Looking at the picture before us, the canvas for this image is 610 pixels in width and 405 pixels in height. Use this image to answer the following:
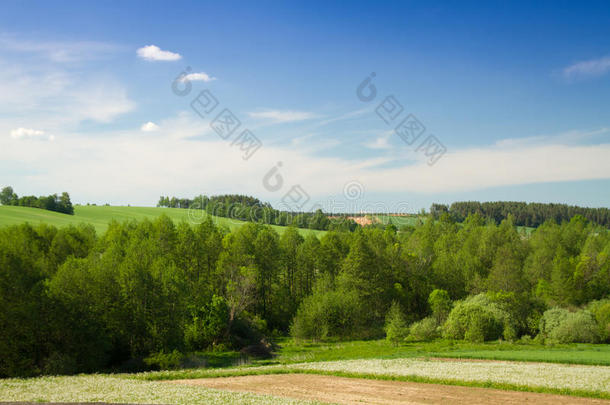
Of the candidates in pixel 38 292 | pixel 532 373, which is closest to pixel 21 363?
pixel 38 292

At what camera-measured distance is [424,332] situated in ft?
217

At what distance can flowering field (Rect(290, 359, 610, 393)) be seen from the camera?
3003 centimetres

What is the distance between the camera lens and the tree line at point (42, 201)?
136500mm

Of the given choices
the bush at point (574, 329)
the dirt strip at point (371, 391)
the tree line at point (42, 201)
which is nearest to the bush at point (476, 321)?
the bush at point (574, 329)

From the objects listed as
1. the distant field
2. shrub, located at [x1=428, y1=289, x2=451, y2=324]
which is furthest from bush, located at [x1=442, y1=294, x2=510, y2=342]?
the distant field

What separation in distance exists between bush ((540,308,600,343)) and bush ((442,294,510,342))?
596 cm

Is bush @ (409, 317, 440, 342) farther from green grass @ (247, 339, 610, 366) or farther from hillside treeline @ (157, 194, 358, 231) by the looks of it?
hillside treeline @ (157, 194, 358, 231)

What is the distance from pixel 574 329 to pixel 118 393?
59.6 meters

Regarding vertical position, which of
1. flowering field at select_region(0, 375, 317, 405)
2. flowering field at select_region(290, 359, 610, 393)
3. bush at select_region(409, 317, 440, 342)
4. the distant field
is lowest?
bush at select_region(409, 317, 440, 342)

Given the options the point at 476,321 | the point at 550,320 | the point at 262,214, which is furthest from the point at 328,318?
the point at 262,214

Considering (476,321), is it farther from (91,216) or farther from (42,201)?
(42,201)

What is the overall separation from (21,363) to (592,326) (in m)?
68.6

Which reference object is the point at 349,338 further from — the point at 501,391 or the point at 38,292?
the point at 38,292

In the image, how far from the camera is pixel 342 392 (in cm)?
2812
